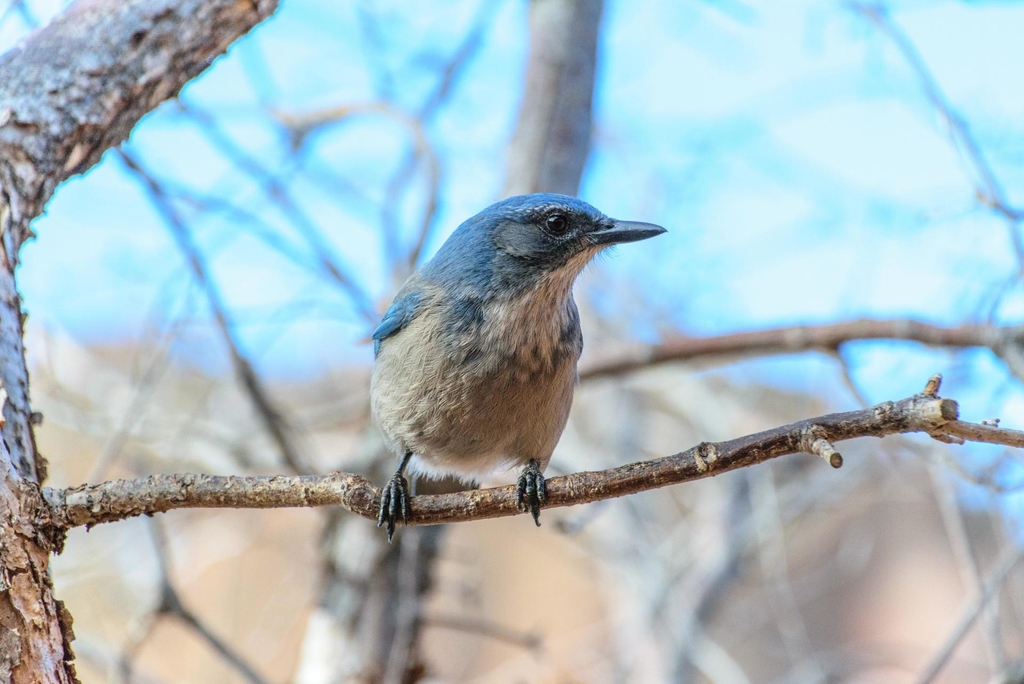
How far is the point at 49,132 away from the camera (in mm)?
3057

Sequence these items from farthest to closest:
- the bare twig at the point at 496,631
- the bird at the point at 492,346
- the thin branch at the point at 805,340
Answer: the bare twig at the point at 496,631, the thin branch at the point at 805,340, the bird at the point at 492,346

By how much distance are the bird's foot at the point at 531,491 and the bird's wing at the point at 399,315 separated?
82cm

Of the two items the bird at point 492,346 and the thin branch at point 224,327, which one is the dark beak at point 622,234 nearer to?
the bird at point 492,346

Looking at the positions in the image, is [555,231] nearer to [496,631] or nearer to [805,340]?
[805,340]

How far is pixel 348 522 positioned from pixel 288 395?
6.97 meters

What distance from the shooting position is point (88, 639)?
5016 mm

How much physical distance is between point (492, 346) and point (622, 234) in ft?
2.50

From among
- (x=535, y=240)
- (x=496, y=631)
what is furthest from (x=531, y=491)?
(x=496, y=631)

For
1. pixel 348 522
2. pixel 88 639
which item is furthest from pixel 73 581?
pixel 348 522

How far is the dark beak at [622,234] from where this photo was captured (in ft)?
12.6

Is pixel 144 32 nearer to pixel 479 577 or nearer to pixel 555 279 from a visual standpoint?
pixel 555 279

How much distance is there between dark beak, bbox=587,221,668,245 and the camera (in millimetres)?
3852

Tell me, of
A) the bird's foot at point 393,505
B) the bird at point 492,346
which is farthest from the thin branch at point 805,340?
the bird's foot at point 393,505

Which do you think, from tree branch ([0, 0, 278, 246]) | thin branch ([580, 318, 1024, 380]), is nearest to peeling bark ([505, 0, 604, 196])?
thin branch ([580, 318, 1024, 380])
